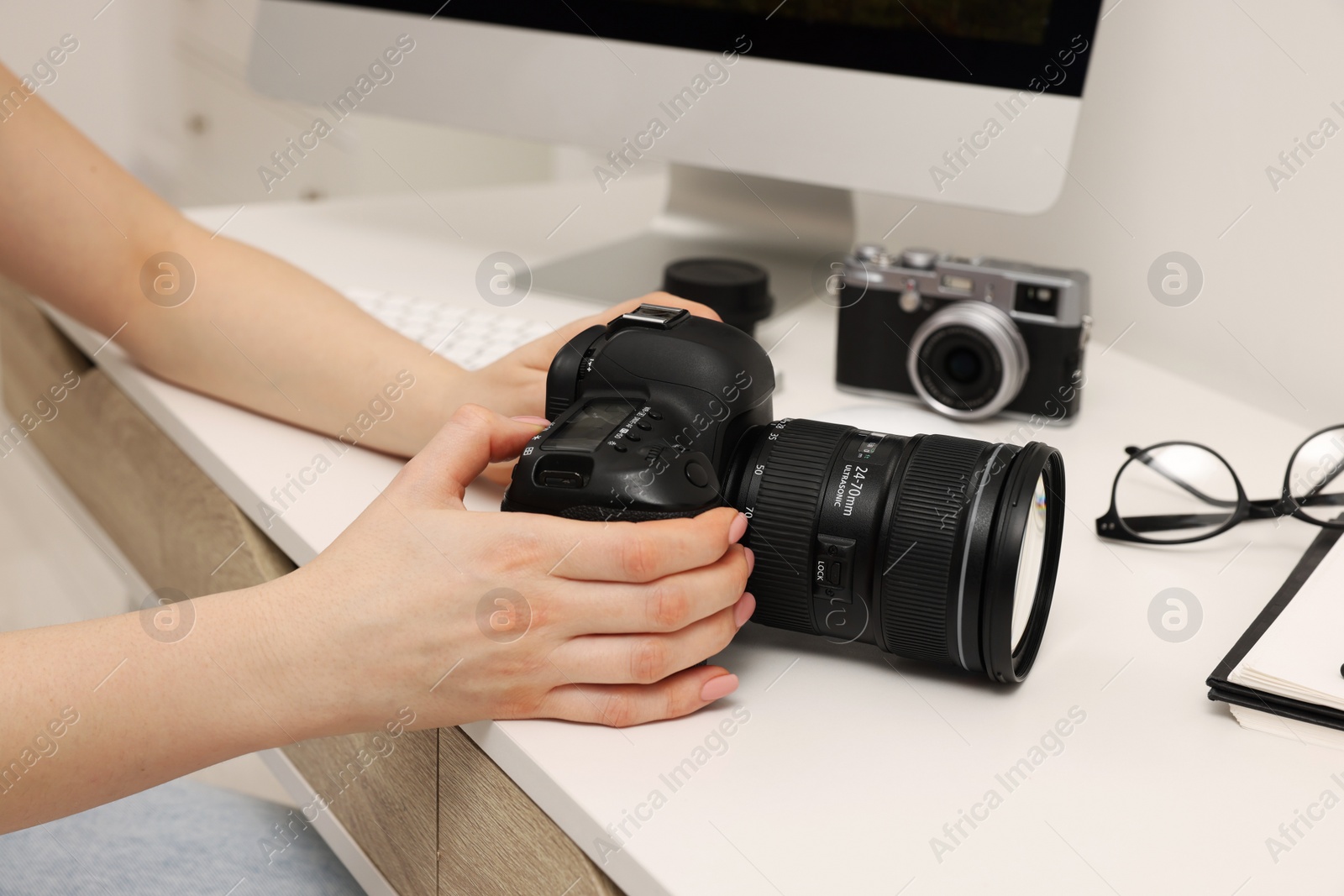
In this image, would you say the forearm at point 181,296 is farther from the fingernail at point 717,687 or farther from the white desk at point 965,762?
the fingernail at point 717,687

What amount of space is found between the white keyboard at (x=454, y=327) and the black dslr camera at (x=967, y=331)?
0.75 ft

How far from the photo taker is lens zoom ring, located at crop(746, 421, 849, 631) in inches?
17.8

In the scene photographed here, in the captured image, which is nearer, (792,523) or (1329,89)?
(792,523)

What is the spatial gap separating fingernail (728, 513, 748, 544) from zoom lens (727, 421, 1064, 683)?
15mm

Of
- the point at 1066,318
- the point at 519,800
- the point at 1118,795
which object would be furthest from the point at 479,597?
the point at 1066,318

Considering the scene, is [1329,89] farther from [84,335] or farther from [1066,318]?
[84,335]

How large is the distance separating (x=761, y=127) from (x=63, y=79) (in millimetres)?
1320

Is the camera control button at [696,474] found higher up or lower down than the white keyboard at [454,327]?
higher up

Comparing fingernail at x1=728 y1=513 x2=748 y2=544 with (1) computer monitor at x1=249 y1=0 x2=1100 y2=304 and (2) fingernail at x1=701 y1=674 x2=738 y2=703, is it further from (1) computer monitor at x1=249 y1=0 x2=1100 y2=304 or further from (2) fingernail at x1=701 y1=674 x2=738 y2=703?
(1) computer monitor at x1=249 y1=0 x2=1100 y2=304

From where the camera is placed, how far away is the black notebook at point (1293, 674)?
0.42 metres

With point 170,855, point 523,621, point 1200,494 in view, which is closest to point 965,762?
point 523,621

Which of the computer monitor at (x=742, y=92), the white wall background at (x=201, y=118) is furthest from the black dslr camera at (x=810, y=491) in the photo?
the white wall background at (x=201, y=118)

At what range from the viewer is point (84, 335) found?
32.3 inches

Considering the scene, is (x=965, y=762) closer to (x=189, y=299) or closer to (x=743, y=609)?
(x=743, y=609)
